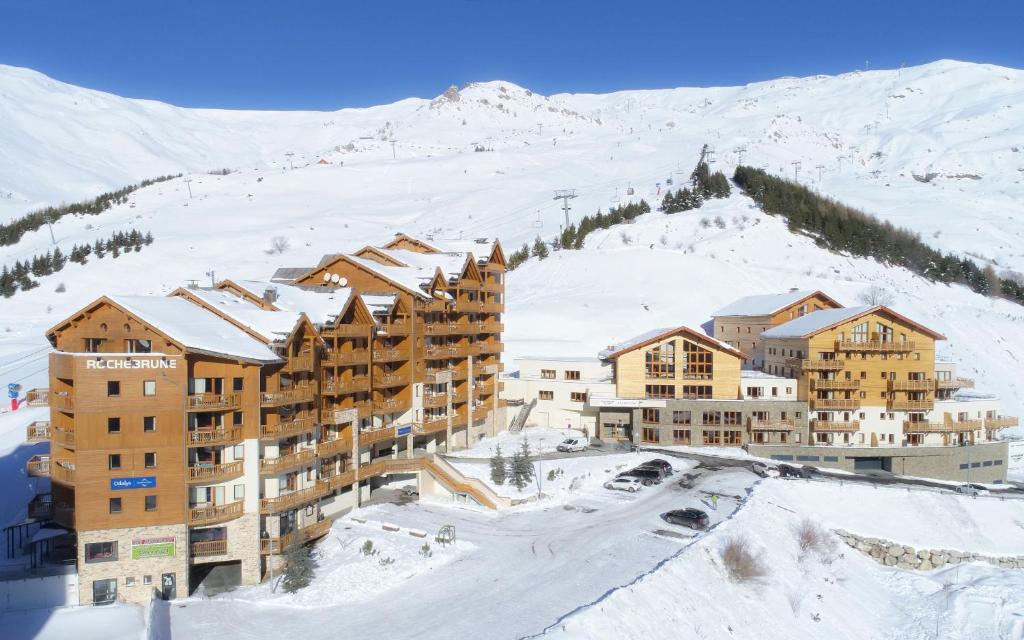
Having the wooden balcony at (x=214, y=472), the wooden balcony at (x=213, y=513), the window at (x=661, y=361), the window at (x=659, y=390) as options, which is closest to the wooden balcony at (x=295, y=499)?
A: the wooden balcony at (x=213, y=513)

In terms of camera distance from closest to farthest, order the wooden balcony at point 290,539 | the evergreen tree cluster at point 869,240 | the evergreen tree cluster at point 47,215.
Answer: the wooden balcony at point 290,539 → the evergreen tree cluster at point 869,240 → the evergreen tree cluster at point 47,215

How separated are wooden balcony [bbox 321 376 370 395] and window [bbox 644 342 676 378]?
937 inches

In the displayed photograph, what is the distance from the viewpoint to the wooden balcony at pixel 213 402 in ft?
125

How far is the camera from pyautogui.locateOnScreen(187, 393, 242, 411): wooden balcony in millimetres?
38031

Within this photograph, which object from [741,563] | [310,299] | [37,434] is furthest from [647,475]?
[37,434]

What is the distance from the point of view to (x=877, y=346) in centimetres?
6250

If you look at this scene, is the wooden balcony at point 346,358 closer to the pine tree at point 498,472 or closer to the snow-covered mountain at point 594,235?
the pine tree at point 498,472

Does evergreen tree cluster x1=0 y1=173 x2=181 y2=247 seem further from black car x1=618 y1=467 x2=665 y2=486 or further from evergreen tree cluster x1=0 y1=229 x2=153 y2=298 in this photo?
black car x1=618 y1=467 x2=665 y2=486

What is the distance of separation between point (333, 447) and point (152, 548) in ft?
36.2

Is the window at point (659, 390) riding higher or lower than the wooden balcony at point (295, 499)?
higher

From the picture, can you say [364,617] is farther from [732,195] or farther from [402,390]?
[732,195]

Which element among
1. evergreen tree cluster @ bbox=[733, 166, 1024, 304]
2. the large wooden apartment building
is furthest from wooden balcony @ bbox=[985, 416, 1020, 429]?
evergreen tree cluster @ bbox=[733, 166, 1024, 304]

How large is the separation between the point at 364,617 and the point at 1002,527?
1615 inches

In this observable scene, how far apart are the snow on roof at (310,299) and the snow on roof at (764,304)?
4127 centimetres
